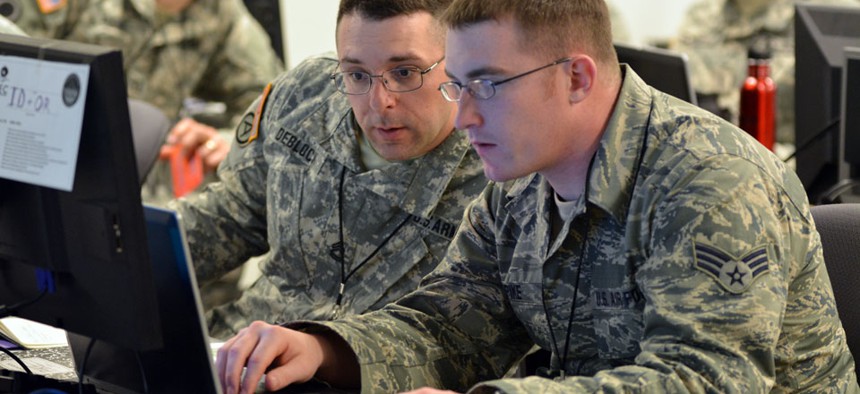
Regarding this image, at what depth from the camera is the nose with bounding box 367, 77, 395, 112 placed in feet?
5.96

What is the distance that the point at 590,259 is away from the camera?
1.42 meters

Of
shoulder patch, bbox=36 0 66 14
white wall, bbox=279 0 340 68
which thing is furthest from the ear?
white wall, bbox=279 0 340 68

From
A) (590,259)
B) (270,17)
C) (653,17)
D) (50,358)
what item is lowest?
(653,17)

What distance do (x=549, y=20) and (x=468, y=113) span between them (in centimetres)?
14

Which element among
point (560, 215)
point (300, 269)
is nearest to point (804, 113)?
point (300, 269)

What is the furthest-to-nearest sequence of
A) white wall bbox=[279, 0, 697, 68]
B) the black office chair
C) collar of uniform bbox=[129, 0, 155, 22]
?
white wall bbox=[279, 0, 697, 68] < collar of uniform bbox=[129, 0, 155, 22] < the black office chair

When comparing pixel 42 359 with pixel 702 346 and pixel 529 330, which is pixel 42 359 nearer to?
pixel 529 330

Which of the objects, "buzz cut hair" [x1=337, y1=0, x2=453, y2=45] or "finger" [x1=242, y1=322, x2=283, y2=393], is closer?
"finger" [x1=242, y1=322, x2=283, y2=393]

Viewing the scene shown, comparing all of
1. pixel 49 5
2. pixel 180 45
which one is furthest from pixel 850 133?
pixel 49 5

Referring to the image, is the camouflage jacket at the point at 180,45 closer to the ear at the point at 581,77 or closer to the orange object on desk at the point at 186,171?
the orange object on desk at the point at 186,171

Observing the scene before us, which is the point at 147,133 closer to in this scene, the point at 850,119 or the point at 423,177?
the point at 423,177

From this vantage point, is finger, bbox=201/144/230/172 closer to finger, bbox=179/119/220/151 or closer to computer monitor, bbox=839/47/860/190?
finger, bbox=179/119/220/151

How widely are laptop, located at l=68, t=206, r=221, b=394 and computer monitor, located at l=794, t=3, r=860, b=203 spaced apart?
1.74m

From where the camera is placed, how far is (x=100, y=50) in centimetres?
112
